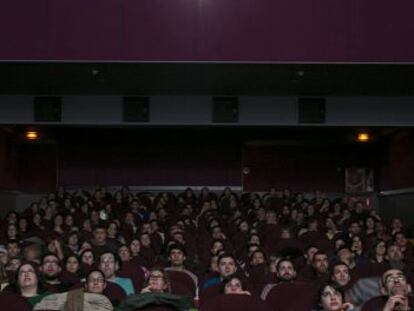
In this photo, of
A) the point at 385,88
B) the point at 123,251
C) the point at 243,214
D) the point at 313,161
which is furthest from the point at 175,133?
the point at 123,251

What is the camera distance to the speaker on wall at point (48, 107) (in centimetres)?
1538

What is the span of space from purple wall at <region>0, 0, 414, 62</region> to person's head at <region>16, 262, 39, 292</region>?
5.96 meters

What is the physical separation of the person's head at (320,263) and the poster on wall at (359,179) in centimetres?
1203


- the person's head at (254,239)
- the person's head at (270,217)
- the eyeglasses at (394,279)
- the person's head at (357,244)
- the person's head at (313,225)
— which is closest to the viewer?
the eyeglasses at (394,279)

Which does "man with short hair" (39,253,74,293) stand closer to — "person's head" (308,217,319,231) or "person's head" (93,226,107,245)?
"person's head" (93,226,107,245)

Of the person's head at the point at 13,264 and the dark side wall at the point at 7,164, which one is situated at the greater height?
the dark side wall at the point at 7,164

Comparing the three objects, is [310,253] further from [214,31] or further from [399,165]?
[399,165]

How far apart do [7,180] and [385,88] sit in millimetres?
10062

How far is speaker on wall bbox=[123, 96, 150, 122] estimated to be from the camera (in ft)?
50.2

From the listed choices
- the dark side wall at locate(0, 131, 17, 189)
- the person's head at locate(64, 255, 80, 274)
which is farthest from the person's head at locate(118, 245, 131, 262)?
the dark side wall at locate(0, 131, 17, 189)

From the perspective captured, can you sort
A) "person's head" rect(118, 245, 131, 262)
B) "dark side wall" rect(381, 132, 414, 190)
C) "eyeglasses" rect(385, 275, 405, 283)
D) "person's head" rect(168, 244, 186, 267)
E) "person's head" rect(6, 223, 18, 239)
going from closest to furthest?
"eyeglasses" rect(385, 275, 405, 283) → "person's head" rect(168, 244, 186, 267) → "person's head" rect(118, 245, 131, 262) → "person's head" rect(6, 223, 18, 239) → "dark side wall" rect(381, 132, 414, 190)

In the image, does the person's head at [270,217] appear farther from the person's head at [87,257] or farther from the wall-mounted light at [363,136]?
the wall-mounted light at [363,136]

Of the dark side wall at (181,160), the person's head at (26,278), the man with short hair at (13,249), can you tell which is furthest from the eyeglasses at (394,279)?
the dark side wall at (181,160)

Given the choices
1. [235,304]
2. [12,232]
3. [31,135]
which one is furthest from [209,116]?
[235,304]
